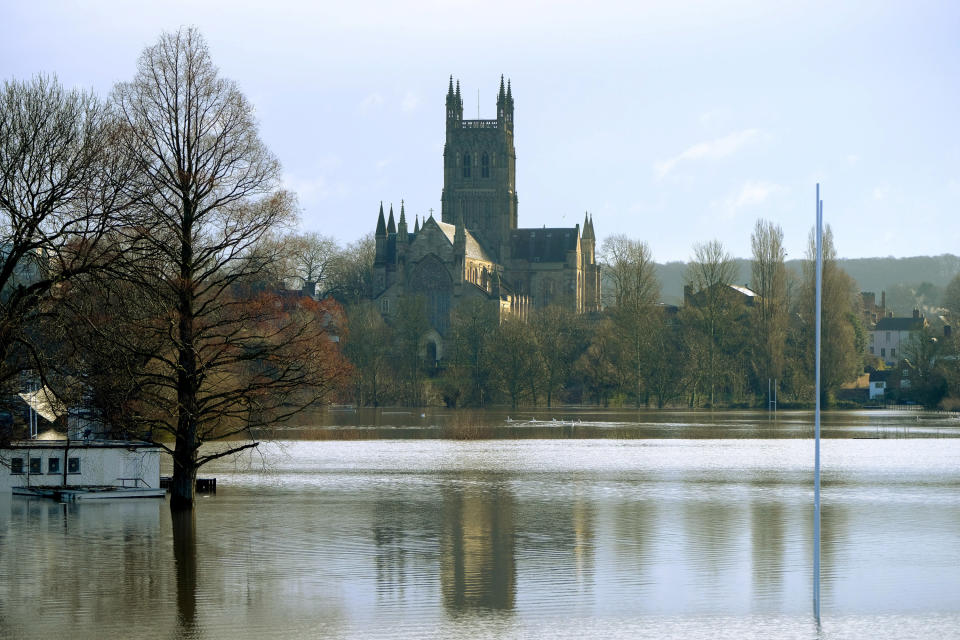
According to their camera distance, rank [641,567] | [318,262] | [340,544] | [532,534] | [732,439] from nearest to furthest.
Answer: [641,567] → [340,544] → [532,534] → [732,439] → [318,262]

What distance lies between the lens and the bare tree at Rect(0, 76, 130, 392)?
20.1m

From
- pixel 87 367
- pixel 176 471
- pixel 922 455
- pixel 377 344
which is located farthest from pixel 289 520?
pixel 377 344

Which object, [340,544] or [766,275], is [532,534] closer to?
[340,544]

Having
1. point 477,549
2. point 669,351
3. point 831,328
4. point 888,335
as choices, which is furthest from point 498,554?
point 888,335

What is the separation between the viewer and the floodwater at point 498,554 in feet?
59.0

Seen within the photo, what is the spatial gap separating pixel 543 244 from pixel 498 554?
147 metres

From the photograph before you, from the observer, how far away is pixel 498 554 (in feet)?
78.4

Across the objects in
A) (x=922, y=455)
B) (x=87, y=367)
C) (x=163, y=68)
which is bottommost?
(x=922, y=455)

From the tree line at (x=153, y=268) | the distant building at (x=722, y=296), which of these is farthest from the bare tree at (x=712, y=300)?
the tree line at (x=153, y=268)

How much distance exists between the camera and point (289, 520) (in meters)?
28.8

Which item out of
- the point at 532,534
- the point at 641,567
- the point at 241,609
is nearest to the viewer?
the point at 241,609

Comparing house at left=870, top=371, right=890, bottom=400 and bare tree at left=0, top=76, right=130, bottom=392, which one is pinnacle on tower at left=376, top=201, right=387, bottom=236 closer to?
house at left=870, top=371, right=890, bottom=400

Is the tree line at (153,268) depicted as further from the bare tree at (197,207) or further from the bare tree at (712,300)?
the bare tree at (712,300)

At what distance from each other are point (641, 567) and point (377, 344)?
8443 centimetres
